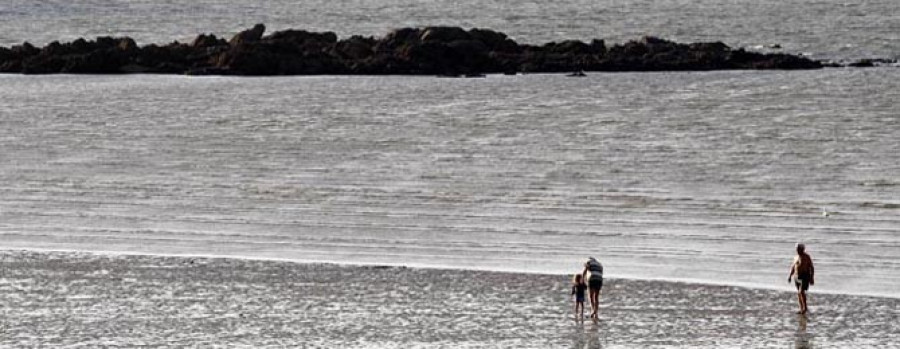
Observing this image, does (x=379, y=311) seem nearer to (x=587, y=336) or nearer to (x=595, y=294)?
(x=595, y=294)

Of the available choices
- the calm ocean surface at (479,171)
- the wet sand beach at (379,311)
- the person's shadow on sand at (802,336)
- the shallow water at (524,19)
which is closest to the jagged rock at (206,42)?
the calm ocean surface at (479,171)

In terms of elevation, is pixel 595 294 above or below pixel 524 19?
above

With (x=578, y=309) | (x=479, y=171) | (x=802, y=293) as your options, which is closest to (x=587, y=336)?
(x=578, y=309)

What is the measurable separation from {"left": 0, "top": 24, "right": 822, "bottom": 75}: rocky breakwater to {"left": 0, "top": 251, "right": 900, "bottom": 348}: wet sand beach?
3702cm

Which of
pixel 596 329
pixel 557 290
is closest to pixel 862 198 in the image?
pixel 557 290

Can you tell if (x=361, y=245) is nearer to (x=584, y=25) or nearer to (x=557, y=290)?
(x=557, y=290)

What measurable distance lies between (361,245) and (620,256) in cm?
458

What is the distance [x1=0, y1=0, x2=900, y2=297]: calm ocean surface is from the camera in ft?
98.6

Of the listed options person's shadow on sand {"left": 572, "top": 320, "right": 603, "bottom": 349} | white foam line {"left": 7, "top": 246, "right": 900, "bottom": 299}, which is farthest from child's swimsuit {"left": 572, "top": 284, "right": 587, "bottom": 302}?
white foam line {"left": 7, "top": 246, "right": 900, "bottom": 299}

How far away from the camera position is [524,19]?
12050 centimetres

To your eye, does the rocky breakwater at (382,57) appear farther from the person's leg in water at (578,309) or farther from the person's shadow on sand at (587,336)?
the person's shadow on sand at (587,336)

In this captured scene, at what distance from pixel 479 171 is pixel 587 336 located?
15373 millimetres

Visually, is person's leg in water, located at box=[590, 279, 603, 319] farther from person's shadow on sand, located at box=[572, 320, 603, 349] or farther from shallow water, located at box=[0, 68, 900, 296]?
shallow water, located at box=[0, 68, 900, 296]

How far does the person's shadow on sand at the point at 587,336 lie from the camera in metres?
22.2
